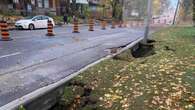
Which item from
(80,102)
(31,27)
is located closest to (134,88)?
(80,102)

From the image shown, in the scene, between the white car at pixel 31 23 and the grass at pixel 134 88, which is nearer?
the grass at pixel 134 88

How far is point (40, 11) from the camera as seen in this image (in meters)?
42.1

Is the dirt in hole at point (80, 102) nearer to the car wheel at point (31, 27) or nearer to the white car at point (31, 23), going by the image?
the white car at point (31, 23)

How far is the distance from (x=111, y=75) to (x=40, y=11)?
36817 millimetres

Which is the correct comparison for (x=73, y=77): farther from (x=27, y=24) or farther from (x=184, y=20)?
(x=184, y=20)

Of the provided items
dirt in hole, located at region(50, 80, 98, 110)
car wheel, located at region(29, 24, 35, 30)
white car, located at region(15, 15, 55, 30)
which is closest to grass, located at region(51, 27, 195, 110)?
dirt in hole, located at region(50, 80, 98, 110)

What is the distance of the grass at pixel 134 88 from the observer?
5.05 metres

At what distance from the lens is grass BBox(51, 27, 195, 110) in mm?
5051

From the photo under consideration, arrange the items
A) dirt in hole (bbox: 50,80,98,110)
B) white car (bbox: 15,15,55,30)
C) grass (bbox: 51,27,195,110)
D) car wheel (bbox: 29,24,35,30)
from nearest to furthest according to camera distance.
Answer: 1. grass (bbox: 51,27,195,110)
2. dirt in hole (bbox: 50,80,98,110)
3. white car (bbox: 15,15,55,30)
4. car wheel (bbox: 29,24,35,30)

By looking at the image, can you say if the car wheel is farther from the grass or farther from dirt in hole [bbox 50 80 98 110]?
dirt in hole [bbox 50 80 98 110]

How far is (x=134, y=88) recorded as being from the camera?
19.0ft

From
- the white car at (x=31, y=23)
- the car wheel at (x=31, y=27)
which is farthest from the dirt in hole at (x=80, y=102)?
the car wheel at (x=31, y=27)

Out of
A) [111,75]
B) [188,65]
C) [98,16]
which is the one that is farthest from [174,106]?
[98,16]

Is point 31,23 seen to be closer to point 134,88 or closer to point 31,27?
point 31,27
